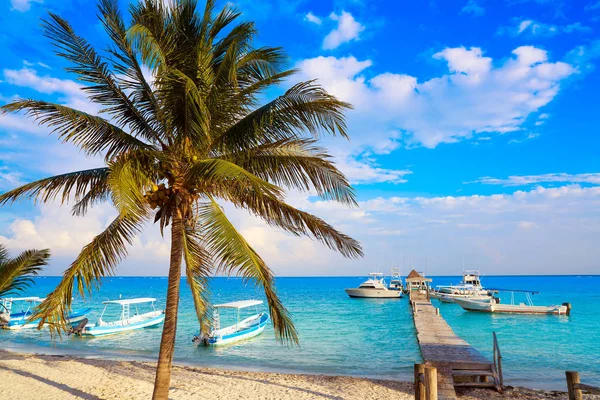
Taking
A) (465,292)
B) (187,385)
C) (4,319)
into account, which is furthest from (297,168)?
(465,292)

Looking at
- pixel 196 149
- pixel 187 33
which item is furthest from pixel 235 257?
pixel 187 33

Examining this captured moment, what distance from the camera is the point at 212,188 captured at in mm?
7488

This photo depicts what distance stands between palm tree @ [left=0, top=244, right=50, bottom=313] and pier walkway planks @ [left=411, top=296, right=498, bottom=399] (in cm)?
995

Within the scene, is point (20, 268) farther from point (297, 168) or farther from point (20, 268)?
point (297, 168)

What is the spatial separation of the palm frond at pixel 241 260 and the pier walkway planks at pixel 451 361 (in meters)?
5.96

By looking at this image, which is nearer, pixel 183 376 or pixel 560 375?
pixel 183 376

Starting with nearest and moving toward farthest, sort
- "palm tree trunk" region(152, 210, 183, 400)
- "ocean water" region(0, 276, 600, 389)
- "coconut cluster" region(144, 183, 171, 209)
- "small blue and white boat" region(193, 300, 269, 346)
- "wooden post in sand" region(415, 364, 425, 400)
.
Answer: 1. "coconut cluster" region(144, 183, 171, 209)
2. "palm tree trunk" region(152, 210, 183, 400)
3. "wooden post in sand" region(415, 364, 425, 400)
4. "ocean water" region(0, 276, 600, 389)
5. "small blue and white boat" region(193, 300, 269, 346)

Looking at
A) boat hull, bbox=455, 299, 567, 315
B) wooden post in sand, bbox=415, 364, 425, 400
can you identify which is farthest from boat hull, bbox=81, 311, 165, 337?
boat hull, bbox=455, 299, 567, 315

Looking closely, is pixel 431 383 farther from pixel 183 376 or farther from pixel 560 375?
pixel 560 375

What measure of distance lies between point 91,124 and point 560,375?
736 inches

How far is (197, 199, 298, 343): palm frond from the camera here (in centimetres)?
626

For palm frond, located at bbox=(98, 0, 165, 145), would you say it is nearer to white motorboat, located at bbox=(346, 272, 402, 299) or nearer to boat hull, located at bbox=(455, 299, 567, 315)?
boat hull, located at bbox=(455, 299, 567, 315)

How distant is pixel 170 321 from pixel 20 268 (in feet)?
15.3

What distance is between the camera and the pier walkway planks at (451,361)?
11923 mm
